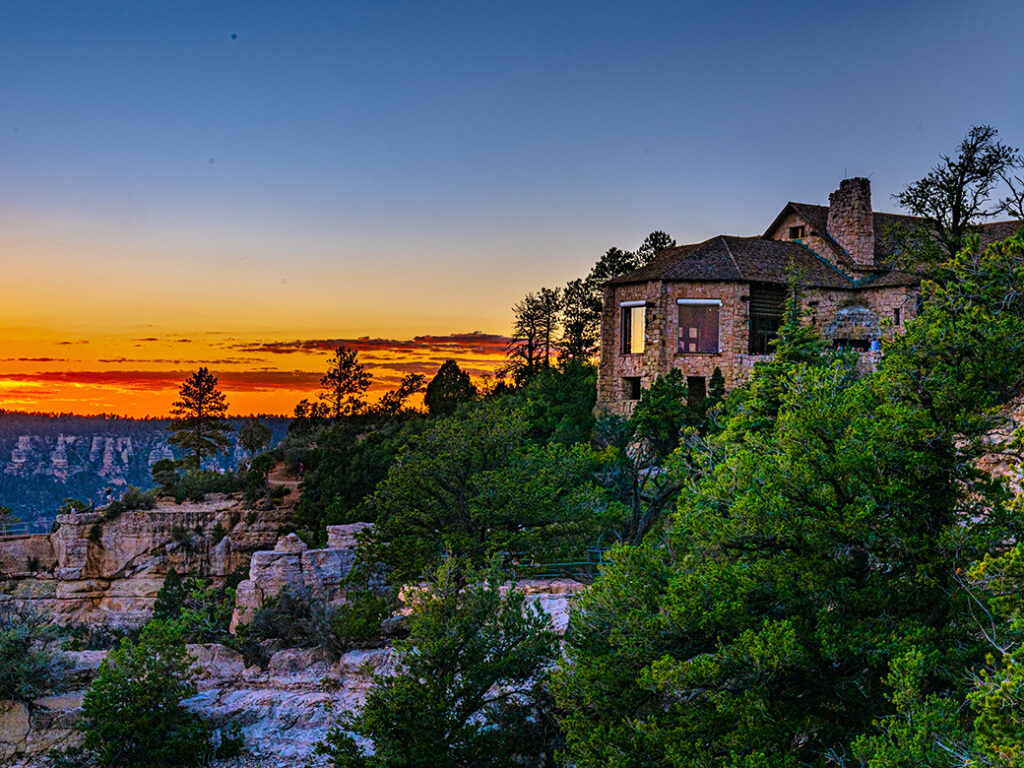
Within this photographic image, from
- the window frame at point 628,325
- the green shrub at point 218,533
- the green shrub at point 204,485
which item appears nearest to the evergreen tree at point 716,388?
the window frame at point 628,325

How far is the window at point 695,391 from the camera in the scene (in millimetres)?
34938

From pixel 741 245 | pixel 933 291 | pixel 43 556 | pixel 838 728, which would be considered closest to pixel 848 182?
pixel 741 245

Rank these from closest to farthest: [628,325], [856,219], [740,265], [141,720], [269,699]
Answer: [141,720] < [269,699] < [740,265] < [856,219] < [628,325]

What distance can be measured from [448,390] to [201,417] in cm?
2331

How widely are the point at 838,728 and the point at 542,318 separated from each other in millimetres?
45287

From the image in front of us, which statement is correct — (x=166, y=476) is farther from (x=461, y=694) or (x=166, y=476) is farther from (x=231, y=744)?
(x=461, y=694)

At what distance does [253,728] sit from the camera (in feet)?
66.8

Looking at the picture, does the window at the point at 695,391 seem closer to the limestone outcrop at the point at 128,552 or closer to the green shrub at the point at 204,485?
the limestone outcrop at the point at 128,552

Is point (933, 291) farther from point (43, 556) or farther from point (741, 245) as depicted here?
point (43, 556)

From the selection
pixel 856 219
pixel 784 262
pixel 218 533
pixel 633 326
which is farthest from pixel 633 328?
pixel 218 533

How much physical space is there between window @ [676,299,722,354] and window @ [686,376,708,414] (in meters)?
1.22

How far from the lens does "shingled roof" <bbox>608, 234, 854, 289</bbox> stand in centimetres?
3528

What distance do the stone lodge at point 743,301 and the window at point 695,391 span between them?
0.06m

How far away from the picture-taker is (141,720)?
19.3 m
